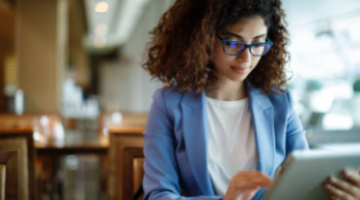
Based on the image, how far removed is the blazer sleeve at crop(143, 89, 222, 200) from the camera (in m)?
1.01

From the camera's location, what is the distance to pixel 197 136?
3.54ft

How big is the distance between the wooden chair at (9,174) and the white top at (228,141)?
73cm

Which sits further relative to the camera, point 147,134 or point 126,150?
point 126,150

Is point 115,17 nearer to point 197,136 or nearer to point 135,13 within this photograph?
point 135,13

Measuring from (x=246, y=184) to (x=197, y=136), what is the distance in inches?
12.5

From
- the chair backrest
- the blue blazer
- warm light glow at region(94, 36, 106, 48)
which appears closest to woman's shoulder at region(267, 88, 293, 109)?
the blue blazer

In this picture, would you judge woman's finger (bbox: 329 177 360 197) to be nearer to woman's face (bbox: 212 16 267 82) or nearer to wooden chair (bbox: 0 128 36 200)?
woman's face (bbox: 212 16 267 82)

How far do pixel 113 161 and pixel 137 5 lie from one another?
7348 mm

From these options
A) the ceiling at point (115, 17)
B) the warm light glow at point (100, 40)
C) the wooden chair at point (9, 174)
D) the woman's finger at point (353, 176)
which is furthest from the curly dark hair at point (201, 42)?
the warm light glow at point (100, 40)

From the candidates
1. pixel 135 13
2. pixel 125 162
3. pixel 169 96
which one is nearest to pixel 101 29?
pixel 135 13

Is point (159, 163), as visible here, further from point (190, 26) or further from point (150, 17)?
point (150, 17)

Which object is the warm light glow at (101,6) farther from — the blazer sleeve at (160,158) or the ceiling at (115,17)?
the blazer sleeve at (160,158)

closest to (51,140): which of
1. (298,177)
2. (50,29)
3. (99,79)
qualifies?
(298,177)

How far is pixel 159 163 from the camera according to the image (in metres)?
1.06
